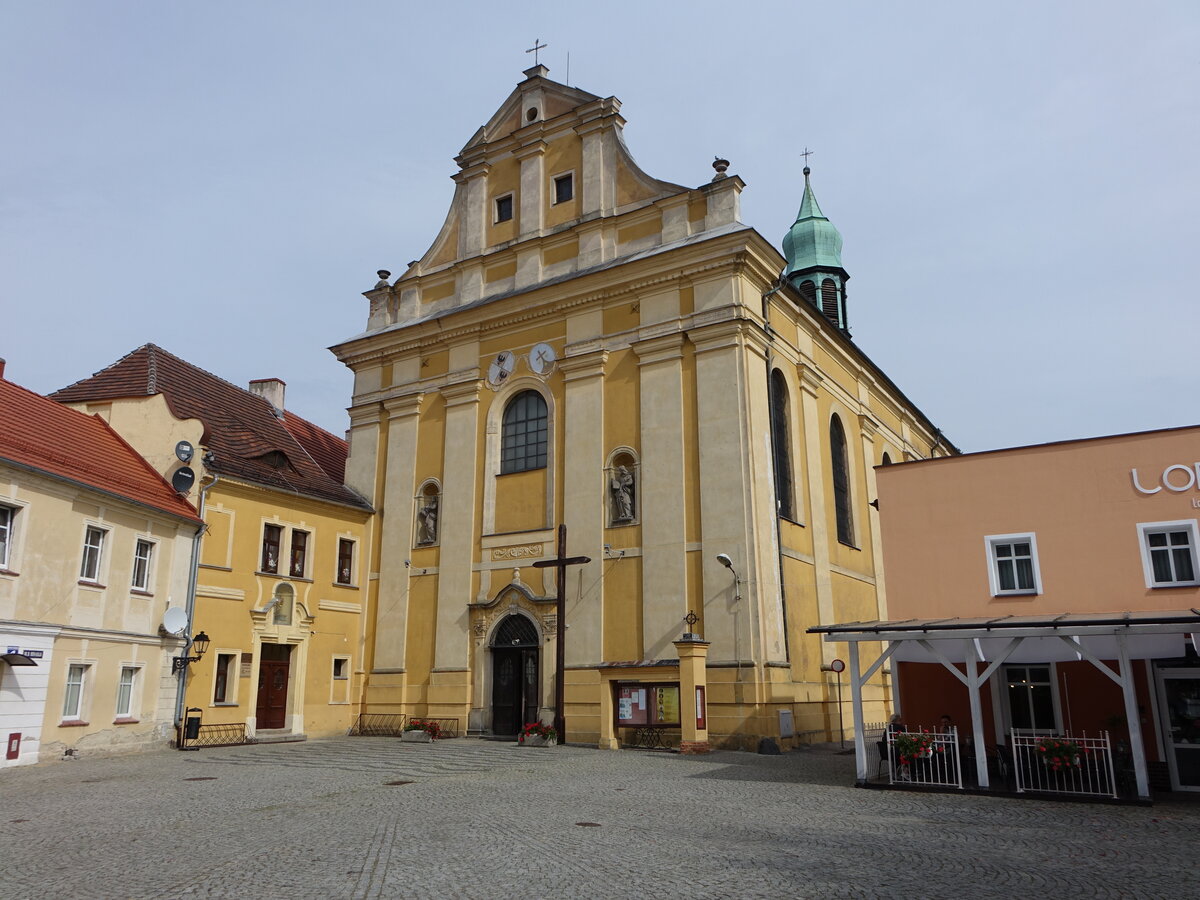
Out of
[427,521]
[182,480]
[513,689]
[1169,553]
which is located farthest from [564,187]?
[1169,553]

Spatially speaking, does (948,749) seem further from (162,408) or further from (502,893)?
(162,408)

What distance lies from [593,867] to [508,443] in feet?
61.6

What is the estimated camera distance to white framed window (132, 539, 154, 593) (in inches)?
808

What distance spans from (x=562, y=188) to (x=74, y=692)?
17.7 m

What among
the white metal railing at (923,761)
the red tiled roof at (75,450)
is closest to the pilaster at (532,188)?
the red tiled roof at (75,450)

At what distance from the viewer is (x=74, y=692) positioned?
735 inches

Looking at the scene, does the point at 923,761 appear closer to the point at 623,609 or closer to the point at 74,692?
the point at 623,609

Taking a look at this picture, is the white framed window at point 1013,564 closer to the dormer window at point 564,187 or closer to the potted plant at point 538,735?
the potted plant at point 538,735

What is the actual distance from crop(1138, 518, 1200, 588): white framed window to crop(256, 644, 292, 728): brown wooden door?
1988 centimetres

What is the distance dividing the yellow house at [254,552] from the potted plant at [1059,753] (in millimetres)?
17688

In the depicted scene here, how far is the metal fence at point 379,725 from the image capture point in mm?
25828

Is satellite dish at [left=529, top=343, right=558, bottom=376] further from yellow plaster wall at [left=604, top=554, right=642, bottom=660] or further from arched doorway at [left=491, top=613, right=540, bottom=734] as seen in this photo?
arched doorway at [left=491, top=613, right=540, bottom=734]

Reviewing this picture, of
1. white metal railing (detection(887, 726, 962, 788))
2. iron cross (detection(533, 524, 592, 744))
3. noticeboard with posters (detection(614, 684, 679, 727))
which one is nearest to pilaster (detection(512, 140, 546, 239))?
iron cross (detection(533, 524, 592, 744))

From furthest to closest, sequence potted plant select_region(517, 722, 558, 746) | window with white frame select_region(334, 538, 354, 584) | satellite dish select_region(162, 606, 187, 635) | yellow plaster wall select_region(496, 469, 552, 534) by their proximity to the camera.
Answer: window with white frame select_region(334, 538, 354, 584), yellow plaster wall select_region(496, 469, 552, 534), potted plant select_region(517, 722, 558, 746), satellite dish select_region(162, 606, 187, 635)
